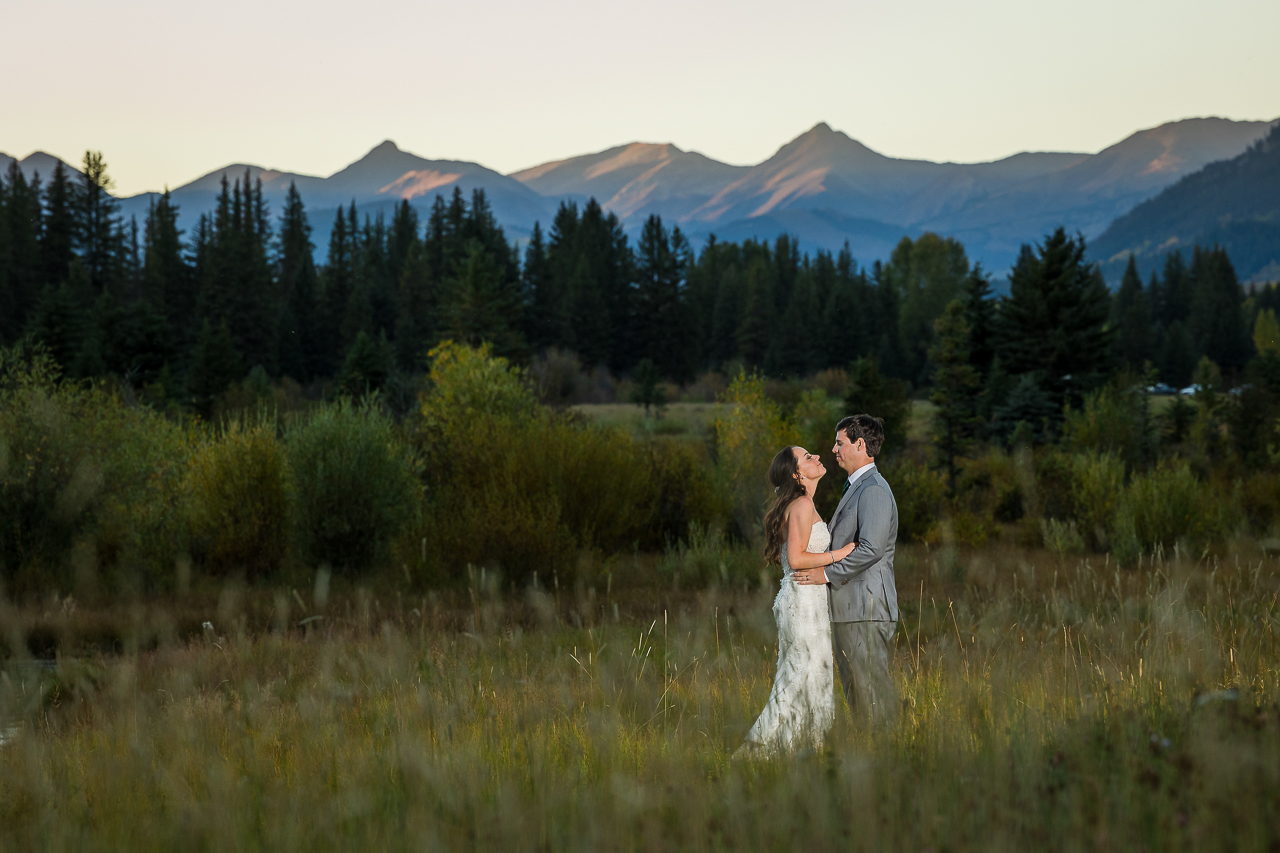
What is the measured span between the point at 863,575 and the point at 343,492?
10.2 meters

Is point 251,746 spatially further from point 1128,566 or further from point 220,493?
point 1128,566

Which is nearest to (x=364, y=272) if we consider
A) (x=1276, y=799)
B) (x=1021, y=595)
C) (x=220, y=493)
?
(x=220, y=493)

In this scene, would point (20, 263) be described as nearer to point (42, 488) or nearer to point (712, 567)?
point (42, 488)

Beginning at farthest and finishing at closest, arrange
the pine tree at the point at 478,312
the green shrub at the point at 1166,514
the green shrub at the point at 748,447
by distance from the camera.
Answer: the pine tree at the point at 478,312 < the green shrub at the point at 748,447 < the green shrub at the point at 1166,514

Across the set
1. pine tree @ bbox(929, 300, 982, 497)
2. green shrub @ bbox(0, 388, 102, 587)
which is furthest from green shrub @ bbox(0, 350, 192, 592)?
pine tree @ bbox(929, 300, 982, 497)

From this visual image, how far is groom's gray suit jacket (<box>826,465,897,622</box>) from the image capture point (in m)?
4.62

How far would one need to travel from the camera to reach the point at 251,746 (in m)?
4.92

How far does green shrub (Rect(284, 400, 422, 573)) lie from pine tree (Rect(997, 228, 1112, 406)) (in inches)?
1317

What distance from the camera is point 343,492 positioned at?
531 inches

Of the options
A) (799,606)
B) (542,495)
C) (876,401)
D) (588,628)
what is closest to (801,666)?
(799,606)

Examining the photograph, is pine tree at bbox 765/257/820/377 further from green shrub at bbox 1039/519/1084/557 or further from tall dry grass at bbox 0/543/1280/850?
tall dry grass at bbox 0/543/1280/850

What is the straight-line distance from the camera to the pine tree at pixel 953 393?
1316 inches

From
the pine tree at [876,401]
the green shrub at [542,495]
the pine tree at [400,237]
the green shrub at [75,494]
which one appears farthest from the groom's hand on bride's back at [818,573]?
the pine tree at [400,237]

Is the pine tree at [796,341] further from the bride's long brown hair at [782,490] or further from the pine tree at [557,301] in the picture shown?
the bride's long brown hair at [782,490]
